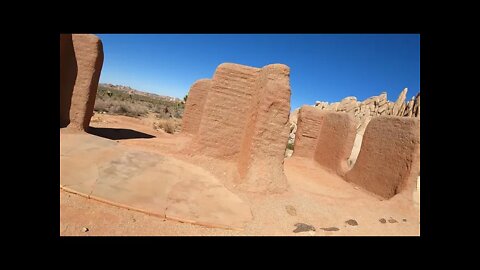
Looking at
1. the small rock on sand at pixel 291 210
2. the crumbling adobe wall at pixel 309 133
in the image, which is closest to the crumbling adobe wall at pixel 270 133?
the small rock on sand at pixel 291 210

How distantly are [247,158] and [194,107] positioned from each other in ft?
25.1

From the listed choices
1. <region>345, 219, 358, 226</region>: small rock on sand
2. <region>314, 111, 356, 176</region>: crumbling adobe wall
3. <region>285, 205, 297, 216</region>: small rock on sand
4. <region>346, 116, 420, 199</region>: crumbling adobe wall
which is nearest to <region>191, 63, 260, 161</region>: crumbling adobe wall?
<region>285, 205, 297, 216</region>: small rock on sand

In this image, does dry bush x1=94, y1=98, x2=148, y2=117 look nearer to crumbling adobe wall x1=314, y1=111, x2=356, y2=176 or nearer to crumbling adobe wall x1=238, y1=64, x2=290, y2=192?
crumbling adobe wall x1=314, y1=111, x2=356, y2=176

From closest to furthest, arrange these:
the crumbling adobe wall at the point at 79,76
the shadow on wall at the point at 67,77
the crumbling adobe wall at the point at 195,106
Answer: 1. the shadow on wall at the point at 67,77
2. the crumbling adobe wall at the point at 79,76
3. the crumbling adobe wall at the point at 195,106

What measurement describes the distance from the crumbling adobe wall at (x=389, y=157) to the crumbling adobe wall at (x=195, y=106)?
318 inches

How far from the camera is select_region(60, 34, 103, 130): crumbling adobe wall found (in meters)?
7.27

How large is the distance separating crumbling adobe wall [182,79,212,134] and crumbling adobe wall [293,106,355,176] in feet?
17.5

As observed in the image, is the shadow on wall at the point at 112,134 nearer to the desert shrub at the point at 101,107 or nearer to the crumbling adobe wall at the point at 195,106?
the crumbling adobe wall at the point at 195,106

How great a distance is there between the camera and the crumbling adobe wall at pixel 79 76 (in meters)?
7.27

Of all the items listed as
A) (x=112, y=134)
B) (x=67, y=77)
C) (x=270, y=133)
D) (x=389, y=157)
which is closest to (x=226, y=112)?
(x=270, y=133)

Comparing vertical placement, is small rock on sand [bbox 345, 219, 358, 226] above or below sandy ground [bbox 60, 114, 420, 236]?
below

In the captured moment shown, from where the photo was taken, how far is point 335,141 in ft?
39.1

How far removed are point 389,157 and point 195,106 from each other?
9.50 m

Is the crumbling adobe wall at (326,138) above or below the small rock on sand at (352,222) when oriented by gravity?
above
